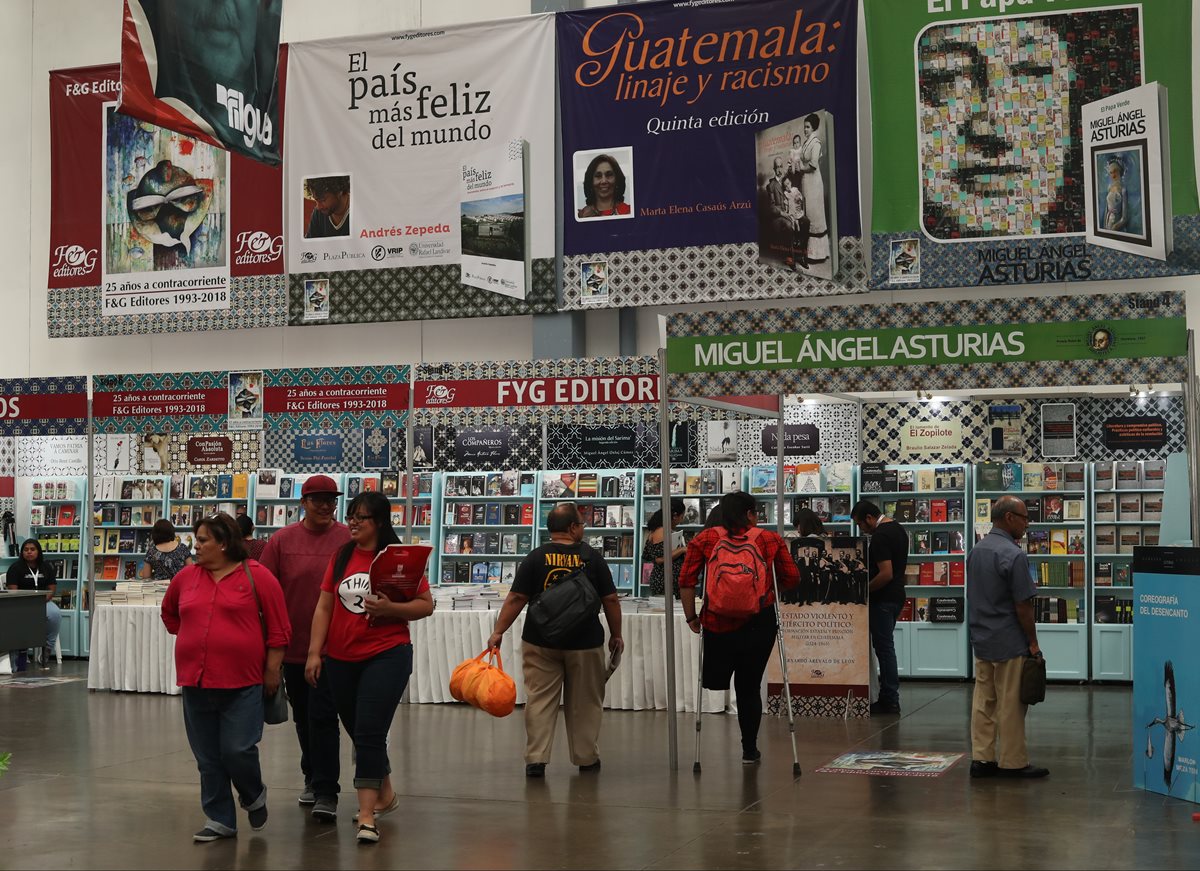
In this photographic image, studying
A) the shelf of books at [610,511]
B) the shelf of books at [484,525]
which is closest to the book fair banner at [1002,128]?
the shelf of books at [610,511]

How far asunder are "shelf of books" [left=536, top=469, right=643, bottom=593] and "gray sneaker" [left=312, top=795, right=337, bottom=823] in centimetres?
736

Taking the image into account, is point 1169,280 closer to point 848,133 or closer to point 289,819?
point 848,133

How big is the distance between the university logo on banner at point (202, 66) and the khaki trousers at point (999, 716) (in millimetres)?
5238

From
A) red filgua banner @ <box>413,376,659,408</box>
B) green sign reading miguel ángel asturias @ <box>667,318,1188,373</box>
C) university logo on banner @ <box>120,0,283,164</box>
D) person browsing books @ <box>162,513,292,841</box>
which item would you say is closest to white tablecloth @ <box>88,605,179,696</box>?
red filgua banner @ <box>413,376,659,408</box>

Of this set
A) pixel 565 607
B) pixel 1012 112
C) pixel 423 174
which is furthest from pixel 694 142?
pixel 565 607

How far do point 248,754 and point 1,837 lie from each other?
137 centimetres

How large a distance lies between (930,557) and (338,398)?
221 inches

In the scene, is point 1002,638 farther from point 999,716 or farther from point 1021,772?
point 1021,772

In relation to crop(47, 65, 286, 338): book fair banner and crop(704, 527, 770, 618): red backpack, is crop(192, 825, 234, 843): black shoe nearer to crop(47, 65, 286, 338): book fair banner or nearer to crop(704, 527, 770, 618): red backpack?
crop(704, 527, 770, 618): red backpack

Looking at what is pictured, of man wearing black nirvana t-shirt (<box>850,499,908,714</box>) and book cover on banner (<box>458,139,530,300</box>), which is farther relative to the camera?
book cover on banner (<box>458,139,530,300</box>)

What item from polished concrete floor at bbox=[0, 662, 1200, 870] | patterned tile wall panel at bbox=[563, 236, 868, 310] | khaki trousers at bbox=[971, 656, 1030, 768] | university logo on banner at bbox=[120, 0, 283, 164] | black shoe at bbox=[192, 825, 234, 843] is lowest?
polished concrete floor at bbox=[0, 662, 1200, 870]

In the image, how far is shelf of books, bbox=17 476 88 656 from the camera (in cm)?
1606

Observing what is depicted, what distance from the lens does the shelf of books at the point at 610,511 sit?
46.4 ft

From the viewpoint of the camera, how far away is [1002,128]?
12.8 metres
